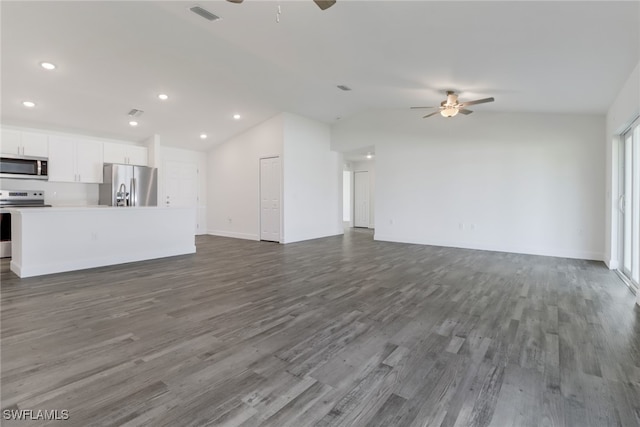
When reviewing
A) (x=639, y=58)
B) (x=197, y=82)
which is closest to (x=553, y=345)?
(x=639, y=58)

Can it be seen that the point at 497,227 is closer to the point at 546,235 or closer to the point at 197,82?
the point at 546,235

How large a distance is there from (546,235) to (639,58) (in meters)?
3.76

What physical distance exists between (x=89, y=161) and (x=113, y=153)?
20.5 inches

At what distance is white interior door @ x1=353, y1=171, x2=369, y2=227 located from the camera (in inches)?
448

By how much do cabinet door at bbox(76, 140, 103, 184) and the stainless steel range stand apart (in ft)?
2.89

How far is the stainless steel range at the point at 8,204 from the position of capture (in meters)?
5.61

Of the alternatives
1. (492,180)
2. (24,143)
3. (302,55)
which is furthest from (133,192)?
(492,180)

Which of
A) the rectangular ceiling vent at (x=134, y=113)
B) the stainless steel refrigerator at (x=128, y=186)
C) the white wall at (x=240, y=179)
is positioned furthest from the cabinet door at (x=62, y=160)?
the white wall at (x=240, y=179)

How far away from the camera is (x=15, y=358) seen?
6.74 feet

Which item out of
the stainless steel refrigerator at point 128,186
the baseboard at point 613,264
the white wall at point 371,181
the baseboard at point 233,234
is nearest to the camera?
the baseboard at point 613,264

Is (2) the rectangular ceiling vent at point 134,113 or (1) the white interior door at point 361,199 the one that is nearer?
(2) the rectangular ceiling vent at point 134,113

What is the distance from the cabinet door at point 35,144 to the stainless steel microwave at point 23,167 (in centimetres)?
16

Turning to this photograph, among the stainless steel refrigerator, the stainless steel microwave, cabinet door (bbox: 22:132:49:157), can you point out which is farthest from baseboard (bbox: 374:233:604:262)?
cabinet door (bbox: 22:132:49:157)

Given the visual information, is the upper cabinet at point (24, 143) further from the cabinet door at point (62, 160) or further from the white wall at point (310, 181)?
the white wall at point (310, 181)
